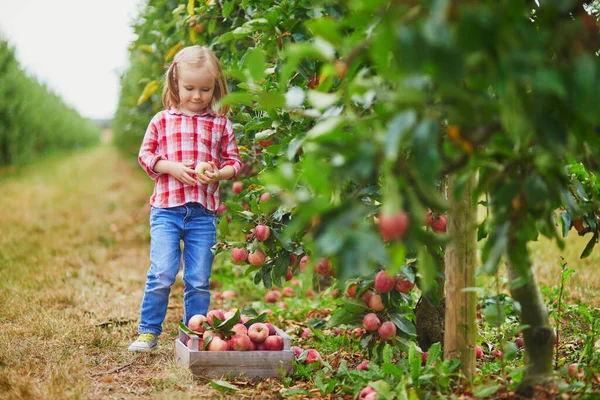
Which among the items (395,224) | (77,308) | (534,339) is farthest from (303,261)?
(77,308)

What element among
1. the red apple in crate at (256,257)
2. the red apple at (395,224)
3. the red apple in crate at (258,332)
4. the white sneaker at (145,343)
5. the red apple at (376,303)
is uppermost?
the red apple at (395,224)

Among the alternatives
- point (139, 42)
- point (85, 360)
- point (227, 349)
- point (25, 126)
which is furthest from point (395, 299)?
point (25, 126)

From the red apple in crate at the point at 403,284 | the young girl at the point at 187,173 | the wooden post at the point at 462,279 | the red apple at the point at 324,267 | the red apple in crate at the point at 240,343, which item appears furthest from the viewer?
the young girl at the point at 187,173

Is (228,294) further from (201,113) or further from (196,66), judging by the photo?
(196,66)

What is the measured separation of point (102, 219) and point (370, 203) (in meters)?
5.94

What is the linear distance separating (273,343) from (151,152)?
1141 millimetres

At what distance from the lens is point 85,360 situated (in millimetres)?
2588

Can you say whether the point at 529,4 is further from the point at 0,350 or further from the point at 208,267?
the point at 0,350

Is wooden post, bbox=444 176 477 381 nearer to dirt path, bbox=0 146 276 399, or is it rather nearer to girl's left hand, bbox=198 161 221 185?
dirt path, bbox=0 146 276 399

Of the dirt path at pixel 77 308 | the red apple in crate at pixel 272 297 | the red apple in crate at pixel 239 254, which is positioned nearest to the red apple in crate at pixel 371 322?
the dirt path at pixel 77 308

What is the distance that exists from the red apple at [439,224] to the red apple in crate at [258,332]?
33.5 inches

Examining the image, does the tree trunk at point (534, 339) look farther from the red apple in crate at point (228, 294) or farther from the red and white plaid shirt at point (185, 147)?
the red apple in crate at point (228, 294)

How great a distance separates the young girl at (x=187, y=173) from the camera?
291 centimetres

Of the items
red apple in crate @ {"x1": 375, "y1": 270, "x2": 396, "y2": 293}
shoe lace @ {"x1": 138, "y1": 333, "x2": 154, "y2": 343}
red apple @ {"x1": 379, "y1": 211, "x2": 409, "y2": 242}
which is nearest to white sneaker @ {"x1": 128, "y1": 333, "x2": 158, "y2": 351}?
shoe lace @ {"x1": 138, "y1": 333, "x2": 154, "y2": 343}
